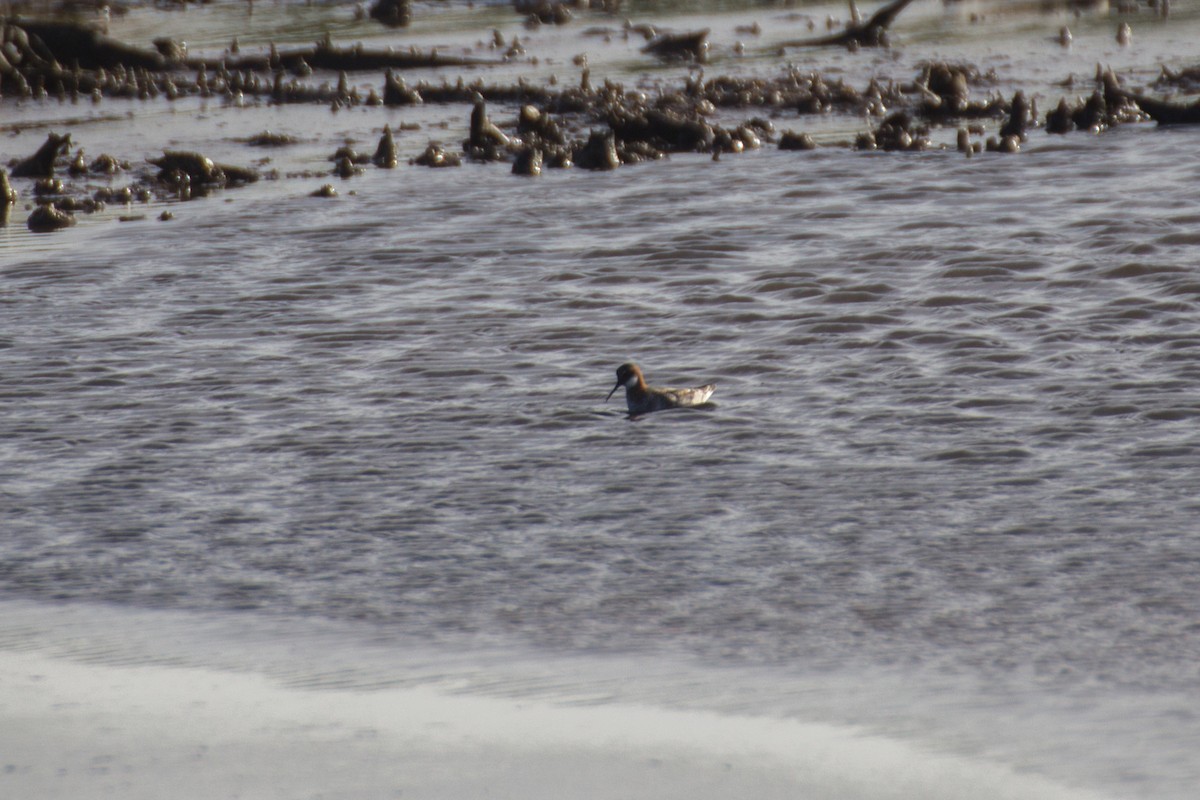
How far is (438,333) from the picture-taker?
10719 mm

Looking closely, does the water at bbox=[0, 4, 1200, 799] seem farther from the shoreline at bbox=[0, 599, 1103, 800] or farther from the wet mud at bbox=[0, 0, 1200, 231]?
the wet mud at bbox=[0, 0, 1200, 231]

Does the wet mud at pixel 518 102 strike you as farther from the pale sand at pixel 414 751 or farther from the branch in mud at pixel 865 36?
the pale sand at pixel 414 751

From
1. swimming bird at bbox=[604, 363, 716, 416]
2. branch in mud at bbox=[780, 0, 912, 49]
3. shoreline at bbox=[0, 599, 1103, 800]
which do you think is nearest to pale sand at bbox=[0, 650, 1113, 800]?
shoreline at bbox=[0, 599, 1103, 800]

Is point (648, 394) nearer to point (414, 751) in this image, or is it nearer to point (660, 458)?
point (660, 458)

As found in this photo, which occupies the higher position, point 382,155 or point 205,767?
point 382,155

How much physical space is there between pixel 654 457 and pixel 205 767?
3.49m

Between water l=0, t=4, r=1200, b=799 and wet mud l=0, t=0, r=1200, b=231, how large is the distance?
1800 millimetres

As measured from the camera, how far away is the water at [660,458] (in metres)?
6.02

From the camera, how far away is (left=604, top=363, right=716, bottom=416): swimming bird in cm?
888

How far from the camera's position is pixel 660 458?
8.35 m

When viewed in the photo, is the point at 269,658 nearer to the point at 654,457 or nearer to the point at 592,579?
the point at 592,579

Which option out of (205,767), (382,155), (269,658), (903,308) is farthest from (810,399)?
(382,155)

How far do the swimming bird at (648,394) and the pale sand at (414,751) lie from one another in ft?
10.8

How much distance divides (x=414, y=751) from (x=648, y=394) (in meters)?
3.80
